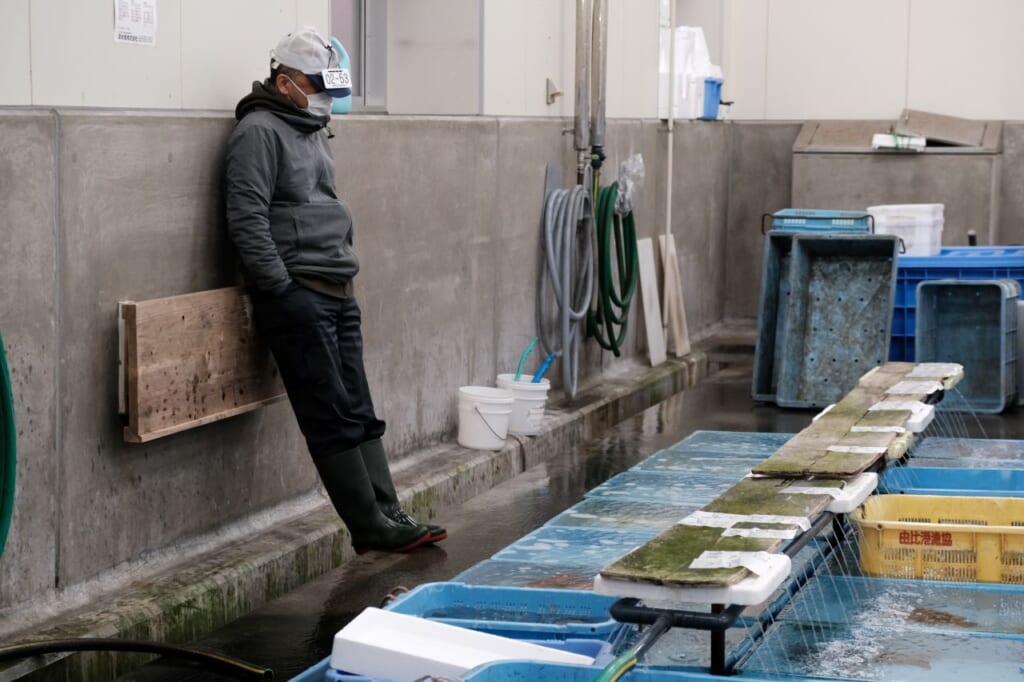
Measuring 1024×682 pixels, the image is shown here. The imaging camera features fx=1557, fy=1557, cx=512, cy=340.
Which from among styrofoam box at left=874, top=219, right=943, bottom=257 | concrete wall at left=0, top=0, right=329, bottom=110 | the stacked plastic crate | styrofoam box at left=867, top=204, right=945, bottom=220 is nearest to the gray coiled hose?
the stacked plastic crate

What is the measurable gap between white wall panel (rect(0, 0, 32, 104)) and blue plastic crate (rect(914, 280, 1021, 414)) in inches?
250

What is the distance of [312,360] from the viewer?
598 centimetres

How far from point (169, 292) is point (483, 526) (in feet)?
6.66

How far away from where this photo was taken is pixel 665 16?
1183cm

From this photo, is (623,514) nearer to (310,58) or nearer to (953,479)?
(953,479)

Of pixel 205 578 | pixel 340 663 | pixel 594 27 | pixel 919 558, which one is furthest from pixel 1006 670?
pixel 594 27

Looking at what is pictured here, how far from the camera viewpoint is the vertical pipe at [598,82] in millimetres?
9656

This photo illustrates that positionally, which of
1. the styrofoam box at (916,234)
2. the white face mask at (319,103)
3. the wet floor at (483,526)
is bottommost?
the wet floor at (483,526)

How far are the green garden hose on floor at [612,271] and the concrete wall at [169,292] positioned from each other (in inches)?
52.8

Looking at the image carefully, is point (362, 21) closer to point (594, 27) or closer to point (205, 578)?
point (594, 27)

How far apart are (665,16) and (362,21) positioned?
4.01 m

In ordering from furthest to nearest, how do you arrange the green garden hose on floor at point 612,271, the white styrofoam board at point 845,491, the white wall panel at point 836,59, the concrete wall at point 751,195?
the concrete wall at point 751,195 → the white wall panel at point 836,59 → the green garden hose on floor at point 612,271 → the white styrofoam board at point 845,491

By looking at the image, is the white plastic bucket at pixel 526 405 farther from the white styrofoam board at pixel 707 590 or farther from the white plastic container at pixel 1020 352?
the white styrofoam board at pixel 707 590

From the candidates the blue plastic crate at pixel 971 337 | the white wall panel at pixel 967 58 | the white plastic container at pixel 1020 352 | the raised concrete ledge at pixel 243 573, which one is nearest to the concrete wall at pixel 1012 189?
the white wall panel at pixel 967 58
